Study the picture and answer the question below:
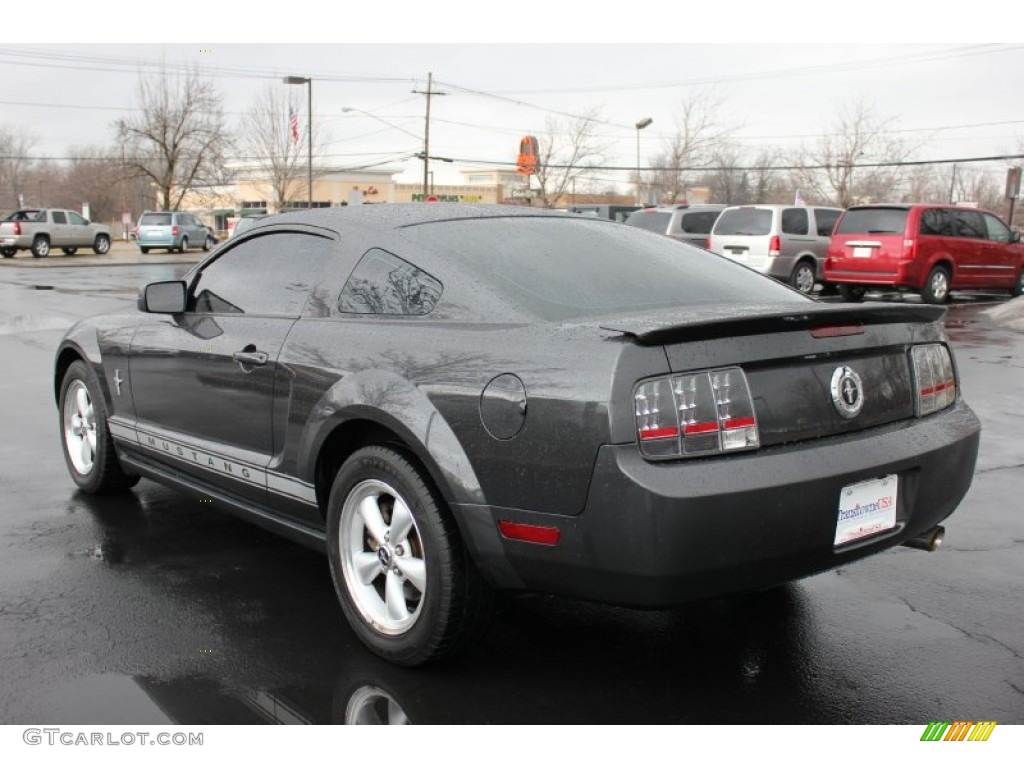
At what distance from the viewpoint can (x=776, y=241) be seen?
60.2ft

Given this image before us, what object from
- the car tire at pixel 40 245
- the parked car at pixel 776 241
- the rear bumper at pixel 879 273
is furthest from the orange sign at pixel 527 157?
the rear bumper at pixel 879 273

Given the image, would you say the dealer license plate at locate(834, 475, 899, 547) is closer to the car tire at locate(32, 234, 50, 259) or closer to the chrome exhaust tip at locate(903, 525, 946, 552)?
the chrome exhaust tip at locate(903, 525, 946, 552)

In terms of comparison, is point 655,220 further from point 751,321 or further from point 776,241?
point 751,321

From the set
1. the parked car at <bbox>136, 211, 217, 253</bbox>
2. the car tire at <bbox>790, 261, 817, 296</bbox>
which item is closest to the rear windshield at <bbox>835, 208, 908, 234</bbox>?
the car tire at <bbox>790, 261, 817, 296</bbox>

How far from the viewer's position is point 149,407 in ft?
14.9

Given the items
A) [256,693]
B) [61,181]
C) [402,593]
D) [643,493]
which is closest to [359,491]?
[402,593]

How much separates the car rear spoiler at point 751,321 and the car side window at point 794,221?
53.0 ft

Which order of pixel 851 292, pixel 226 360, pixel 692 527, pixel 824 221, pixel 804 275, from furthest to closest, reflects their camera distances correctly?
pixel 824 221
pixel 804 275
pixel 851 292
pixel 226 360
pixel 692 527

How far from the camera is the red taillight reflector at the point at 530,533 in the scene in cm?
276

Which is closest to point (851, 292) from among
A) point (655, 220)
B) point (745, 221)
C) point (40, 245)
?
point (745, 221)

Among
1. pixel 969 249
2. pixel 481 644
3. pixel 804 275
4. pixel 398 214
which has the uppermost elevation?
pixel 398 214

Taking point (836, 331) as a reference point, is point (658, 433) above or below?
below

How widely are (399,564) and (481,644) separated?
0.44 meters

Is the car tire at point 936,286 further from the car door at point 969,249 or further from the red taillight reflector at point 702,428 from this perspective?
the red taillight reflector at point 702,428
